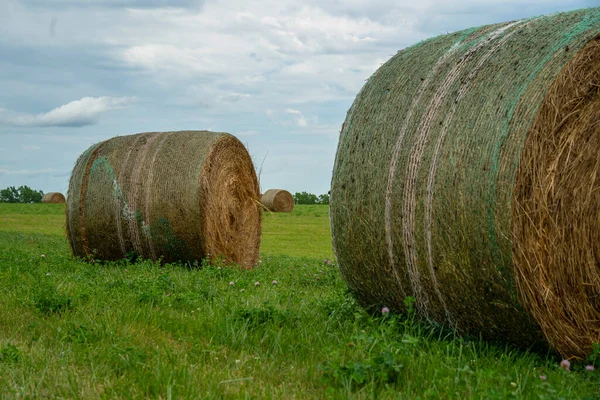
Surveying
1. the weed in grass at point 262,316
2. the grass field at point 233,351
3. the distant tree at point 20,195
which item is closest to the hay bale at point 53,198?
the distant tree at point 20,195

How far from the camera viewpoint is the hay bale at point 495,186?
17.5 ft

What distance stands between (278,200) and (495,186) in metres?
25.1

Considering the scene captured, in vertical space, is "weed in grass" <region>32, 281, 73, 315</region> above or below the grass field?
above

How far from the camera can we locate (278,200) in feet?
99.3

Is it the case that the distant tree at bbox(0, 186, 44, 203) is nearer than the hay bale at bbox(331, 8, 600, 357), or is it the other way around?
the hay bale at bbox(331, 8, 600, 357)

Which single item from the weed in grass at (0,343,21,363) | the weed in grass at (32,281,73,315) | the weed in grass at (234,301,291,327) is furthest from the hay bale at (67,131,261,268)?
the weed in grass at (0,343,21,363)

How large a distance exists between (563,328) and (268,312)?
2440 millimetres

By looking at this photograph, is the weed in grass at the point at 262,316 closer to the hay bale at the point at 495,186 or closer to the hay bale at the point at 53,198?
the hay bale at the point at 495,186

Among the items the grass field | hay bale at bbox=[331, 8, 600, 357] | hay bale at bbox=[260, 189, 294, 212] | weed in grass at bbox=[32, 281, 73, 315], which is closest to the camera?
the grass field

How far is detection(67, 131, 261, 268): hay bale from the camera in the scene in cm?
1152

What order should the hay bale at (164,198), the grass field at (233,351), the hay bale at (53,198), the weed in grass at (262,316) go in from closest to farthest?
the grass field at (233,351) < the weed in grass at (262,316) < the hay bale at (164,198) < the hay bale at (53,198)

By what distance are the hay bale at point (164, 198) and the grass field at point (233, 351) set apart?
9.85 feet

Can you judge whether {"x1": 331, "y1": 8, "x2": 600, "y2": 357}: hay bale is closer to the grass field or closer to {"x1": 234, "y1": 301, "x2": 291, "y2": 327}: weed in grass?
the grass field

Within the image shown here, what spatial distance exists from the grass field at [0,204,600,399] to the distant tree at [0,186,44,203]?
39.6 metres
